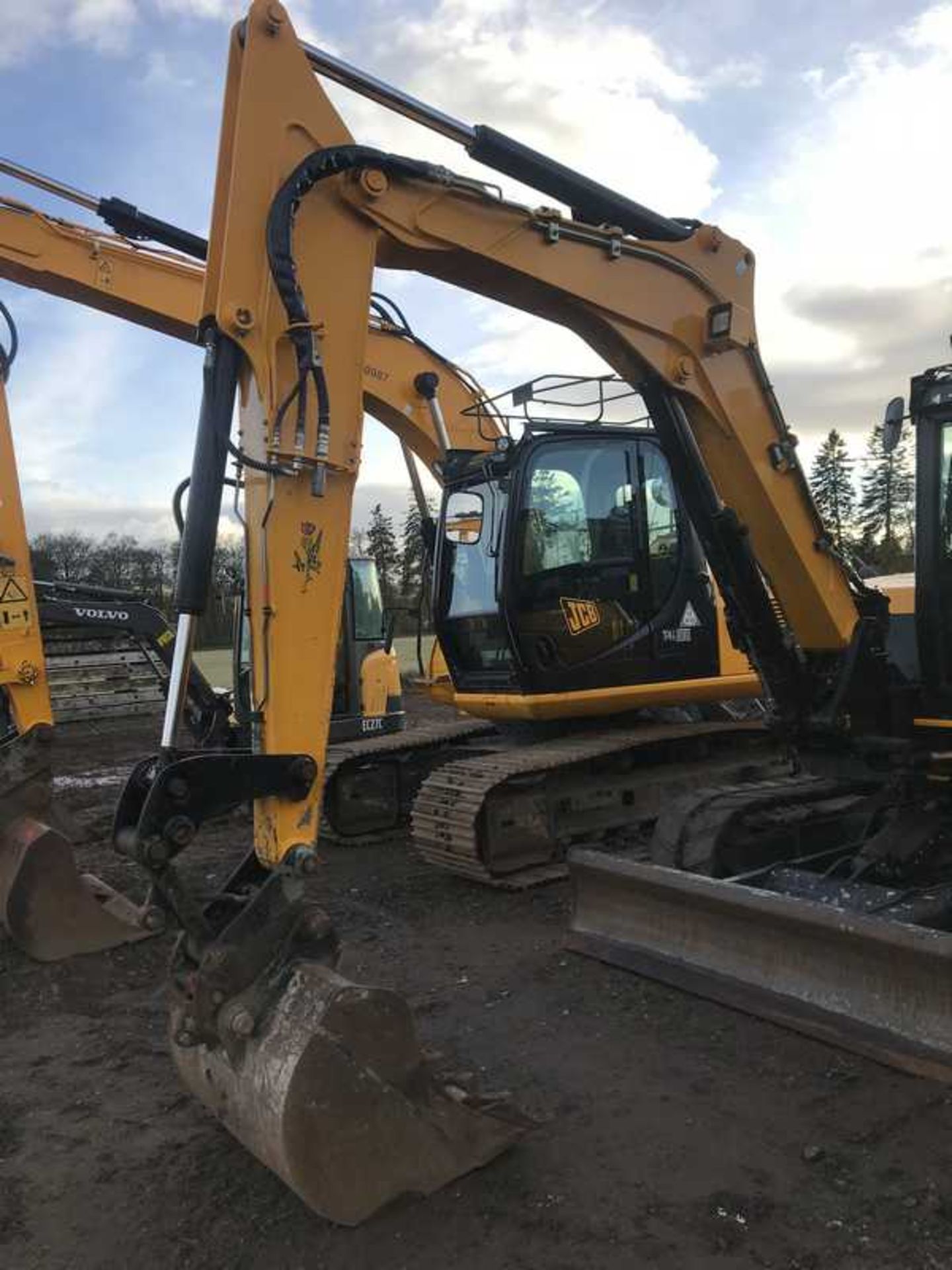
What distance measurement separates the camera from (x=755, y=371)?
4820mm

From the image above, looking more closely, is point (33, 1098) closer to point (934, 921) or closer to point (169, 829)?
point (169, 829)

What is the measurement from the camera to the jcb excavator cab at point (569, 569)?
21.8ft

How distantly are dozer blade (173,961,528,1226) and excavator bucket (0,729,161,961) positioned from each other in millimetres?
2888

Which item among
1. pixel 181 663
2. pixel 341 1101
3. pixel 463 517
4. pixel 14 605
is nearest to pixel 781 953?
pixel 341 1101

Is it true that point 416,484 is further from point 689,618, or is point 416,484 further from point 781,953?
point 781,953

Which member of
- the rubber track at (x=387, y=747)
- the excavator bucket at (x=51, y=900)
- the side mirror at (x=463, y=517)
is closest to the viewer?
the excavator bucket at (x=51, y=900)

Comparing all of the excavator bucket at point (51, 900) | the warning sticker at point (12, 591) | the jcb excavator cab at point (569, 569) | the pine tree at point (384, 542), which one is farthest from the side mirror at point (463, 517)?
the pine tree at point (384, 542)

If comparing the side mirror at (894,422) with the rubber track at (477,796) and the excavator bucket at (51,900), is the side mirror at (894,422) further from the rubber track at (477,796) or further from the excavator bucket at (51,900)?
the excavator bucket at (51,900)

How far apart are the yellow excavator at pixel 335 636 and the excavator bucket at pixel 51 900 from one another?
2.69 metres

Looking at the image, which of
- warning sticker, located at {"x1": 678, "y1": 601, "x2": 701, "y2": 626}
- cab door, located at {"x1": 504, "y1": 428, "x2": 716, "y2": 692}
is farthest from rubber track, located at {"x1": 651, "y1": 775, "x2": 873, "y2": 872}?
warning sticker, located at {"x1": 678, "y1": 601, "x2": 701, "y2": 626}

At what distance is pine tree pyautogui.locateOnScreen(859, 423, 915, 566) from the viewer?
4914mm

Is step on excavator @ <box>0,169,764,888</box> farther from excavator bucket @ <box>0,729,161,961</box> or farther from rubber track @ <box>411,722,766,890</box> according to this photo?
excavator bucket @ <box>0,729,161,961</box>

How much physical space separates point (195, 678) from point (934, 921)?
5.84m

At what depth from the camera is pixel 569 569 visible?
671cm
